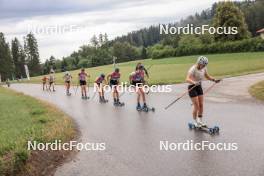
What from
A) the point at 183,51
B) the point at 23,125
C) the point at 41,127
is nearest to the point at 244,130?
the point at 41,127

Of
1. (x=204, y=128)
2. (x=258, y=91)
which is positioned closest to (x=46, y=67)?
(x=258, y=91)

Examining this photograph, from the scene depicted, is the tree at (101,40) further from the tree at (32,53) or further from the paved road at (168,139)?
the paved road at (168,139)

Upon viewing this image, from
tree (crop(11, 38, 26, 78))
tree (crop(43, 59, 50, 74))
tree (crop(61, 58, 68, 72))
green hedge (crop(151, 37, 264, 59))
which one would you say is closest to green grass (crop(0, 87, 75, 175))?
green hedge (crop(151, 37, 264, 59))

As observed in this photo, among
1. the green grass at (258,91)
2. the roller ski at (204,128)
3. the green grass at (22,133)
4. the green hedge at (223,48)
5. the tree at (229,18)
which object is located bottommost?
the green grass at (22,133)

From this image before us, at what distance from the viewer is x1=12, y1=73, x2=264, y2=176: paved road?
26.6 feet

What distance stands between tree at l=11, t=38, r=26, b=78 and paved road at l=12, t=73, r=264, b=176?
111167 millimetres

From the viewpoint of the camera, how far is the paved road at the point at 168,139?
8109mm

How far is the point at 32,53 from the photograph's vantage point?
127 metres

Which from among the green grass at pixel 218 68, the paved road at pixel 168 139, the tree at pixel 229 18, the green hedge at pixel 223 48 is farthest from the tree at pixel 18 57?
the paved road at pixel 168 139

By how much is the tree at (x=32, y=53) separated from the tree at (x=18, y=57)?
1.70 m

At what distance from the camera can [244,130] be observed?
10.9 meters

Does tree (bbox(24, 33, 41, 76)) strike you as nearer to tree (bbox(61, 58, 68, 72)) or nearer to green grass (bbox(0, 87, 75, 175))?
tree (bbox(61, 58, 68, 72))

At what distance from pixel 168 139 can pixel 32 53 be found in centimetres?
12079

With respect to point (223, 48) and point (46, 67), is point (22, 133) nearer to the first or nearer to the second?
point (223, 48)
